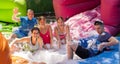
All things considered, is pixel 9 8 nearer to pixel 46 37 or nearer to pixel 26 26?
pixel 26 26

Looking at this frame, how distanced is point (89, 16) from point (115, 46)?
0.84 m

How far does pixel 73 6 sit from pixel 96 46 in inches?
45.2

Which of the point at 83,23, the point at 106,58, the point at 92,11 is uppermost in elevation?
the point at 92,11

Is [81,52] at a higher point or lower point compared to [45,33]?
lower

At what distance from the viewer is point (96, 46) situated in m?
3.24

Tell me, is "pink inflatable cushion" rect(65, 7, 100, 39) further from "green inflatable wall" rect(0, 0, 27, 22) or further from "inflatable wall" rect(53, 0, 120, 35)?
"green inflatable wall" rect(0, 0, 27, 22)

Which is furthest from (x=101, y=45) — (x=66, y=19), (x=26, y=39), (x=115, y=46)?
(x=66, y=19)

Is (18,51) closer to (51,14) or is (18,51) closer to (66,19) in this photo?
(66,19)

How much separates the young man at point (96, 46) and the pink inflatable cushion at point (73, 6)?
999 millimetres

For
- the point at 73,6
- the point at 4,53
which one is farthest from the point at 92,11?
the point at 4,53

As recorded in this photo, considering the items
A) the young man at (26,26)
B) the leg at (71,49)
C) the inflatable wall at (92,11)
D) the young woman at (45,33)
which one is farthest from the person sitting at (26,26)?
the leg at (71,49)

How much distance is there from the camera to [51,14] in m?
4.78

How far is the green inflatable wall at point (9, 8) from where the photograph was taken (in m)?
4.48

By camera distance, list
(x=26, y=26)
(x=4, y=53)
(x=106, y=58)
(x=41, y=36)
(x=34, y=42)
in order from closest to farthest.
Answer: (x=4, y=53)
(x=106, y=58)
(x=34, y=42)
(x=41, y=36)
(x=26, y=26)
